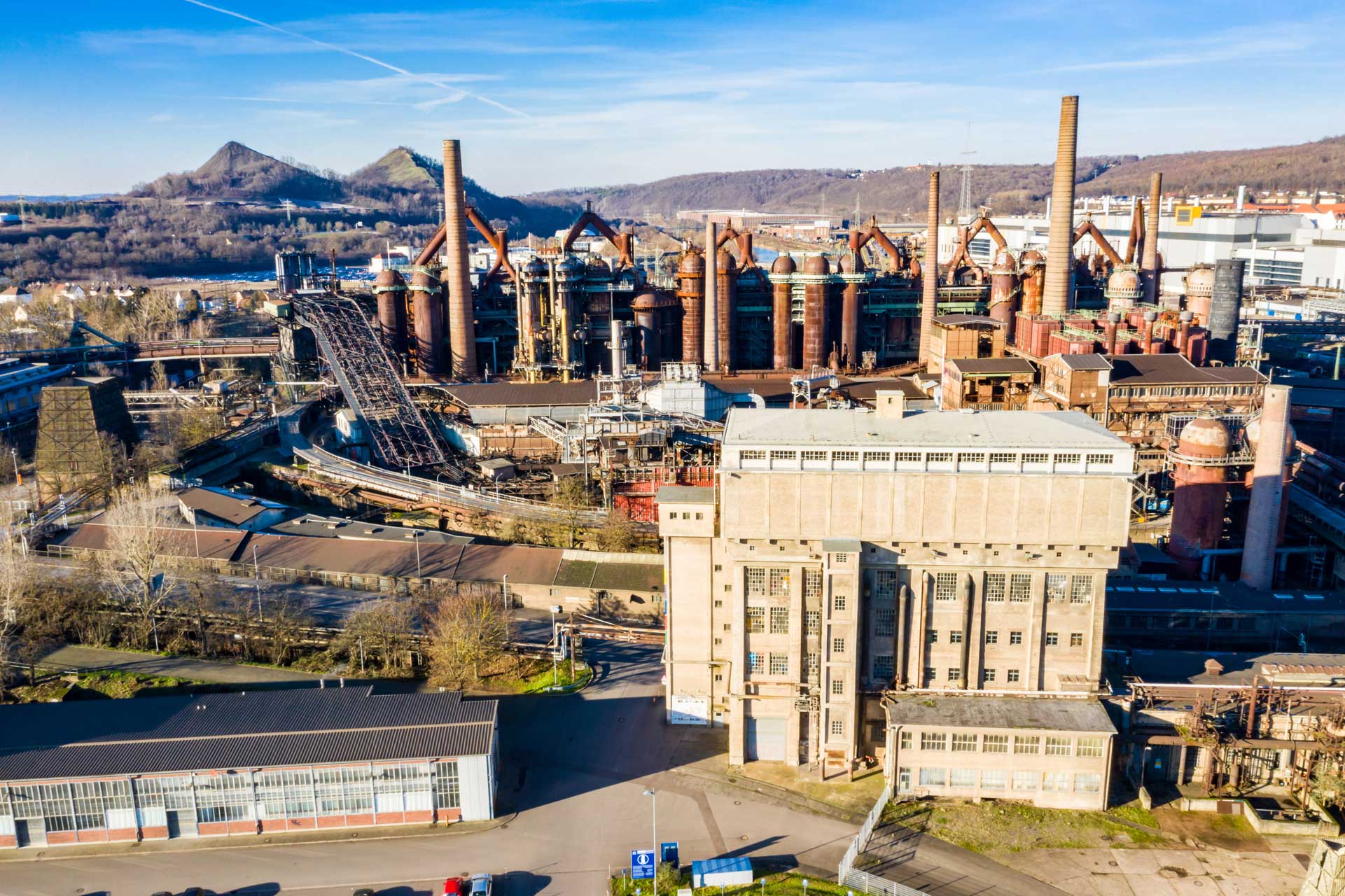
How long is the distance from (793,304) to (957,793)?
2567 inches

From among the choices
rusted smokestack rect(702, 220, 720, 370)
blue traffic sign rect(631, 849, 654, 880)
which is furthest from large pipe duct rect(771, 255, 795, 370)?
blue traffic sign rect(631, 849, 654, 880)

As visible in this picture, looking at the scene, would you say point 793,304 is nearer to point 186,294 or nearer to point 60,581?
point 60,581

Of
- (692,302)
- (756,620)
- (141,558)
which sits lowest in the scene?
(141,558)

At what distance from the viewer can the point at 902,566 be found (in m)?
34.2

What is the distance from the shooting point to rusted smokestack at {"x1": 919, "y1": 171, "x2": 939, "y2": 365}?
291 feet

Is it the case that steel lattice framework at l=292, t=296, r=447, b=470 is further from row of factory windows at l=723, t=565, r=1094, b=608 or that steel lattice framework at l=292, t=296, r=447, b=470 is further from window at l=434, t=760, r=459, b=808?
row of factory windows at l=723, t=565, r=1094, b=608

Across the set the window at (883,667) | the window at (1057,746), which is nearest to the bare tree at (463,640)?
the window at (883,667)

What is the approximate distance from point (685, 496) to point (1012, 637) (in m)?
12.8

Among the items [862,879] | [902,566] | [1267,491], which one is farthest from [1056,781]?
[1267,491]

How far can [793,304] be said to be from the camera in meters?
93.0

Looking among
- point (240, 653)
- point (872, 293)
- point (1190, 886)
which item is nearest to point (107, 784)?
point (240, 653)

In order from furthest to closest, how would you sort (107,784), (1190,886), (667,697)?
(667,697), (107,784), (1190,886)

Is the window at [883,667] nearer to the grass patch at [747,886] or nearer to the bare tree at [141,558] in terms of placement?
the grass patch at [747,886]

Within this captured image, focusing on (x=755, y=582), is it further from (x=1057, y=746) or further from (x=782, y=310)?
(x=782, y=310)
